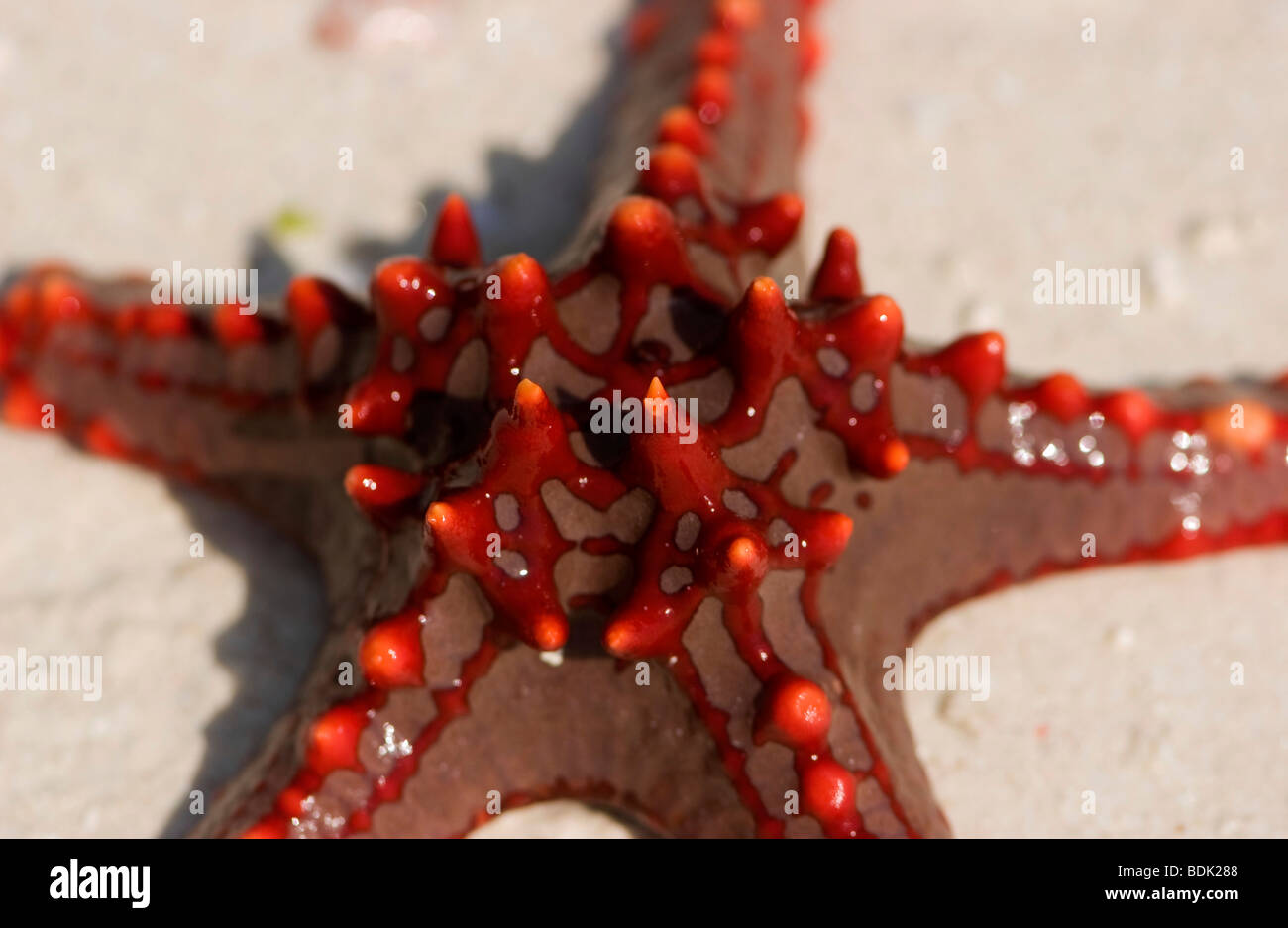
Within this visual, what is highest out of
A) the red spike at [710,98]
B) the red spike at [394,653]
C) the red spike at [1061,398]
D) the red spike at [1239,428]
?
the red spike at [710,98]

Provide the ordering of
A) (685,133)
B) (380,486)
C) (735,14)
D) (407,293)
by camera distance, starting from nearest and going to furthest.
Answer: (380,486)
(407,293)
(685,133)
(735,14)

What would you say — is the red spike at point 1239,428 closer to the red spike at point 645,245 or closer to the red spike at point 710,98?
the red spike at point 645,245

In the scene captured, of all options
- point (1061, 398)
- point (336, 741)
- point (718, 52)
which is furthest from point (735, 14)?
point (336, 741)

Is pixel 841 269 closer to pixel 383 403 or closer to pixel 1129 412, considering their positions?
pixel 1129 412

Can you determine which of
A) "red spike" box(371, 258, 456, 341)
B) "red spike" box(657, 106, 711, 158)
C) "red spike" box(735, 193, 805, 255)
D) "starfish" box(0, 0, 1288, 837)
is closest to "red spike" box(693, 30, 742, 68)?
"red spike" box(657, 106, 711, 158)

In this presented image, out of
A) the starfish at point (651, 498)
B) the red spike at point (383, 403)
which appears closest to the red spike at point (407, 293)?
the starfish at point (651, 498)

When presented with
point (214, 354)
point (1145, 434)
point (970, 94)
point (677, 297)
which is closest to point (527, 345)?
point (677, 297)

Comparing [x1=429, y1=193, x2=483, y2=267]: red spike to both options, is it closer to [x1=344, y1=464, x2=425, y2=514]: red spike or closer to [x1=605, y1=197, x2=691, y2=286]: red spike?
[x1=605, y1=197, x2=691, y2=286]: red spike

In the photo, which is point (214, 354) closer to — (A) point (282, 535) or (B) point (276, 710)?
(A) point (282, 535)
